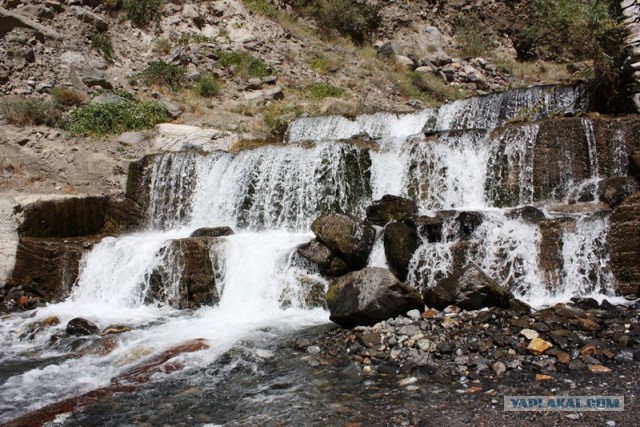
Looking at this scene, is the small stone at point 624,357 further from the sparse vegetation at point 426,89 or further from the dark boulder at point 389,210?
the sparse vegetation at point 426,89

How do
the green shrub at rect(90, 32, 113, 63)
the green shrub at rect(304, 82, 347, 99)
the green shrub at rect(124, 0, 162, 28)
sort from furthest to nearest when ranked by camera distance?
1. the green shrub at rect(124, 0, 162, 28)
2. the green shrub at rect(304, 82, 347, 99)
3. the green shrub at rect(90, 32, 113, 63)

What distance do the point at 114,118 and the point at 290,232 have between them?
7.28 m

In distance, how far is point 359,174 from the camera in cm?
1134

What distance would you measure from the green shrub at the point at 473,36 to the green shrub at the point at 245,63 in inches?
434

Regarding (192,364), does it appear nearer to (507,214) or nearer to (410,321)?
(410,321)

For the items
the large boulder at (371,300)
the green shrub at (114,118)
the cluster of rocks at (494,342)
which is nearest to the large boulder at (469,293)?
the cluster of rocks at (494,342)

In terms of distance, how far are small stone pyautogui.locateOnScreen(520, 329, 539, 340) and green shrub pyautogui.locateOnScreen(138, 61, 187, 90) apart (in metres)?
15.0

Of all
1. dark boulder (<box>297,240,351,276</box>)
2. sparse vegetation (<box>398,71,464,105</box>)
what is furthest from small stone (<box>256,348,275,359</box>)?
sparse vegetation (<box>398,71,464,105</box>)

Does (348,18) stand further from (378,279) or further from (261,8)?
(378,279)

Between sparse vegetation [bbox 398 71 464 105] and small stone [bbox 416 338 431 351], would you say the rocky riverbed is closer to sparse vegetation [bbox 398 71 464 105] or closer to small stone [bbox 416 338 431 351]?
A: small stone [bbox 416 338 431 351]

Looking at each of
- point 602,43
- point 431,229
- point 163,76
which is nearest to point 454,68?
→ point 602,43

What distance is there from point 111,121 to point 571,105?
41.4ft

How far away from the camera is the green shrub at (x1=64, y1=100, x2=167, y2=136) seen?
14.2 metres

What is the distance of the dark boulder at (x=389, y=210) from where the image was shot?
9508 mm
